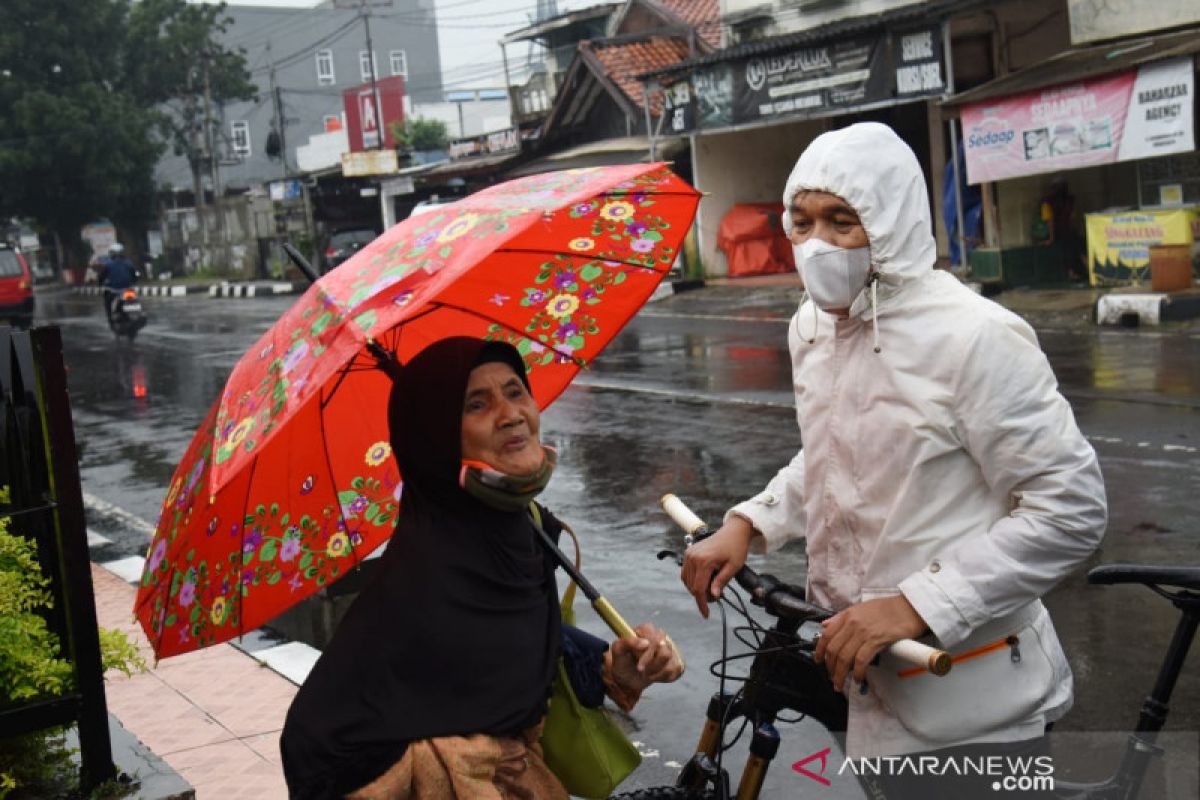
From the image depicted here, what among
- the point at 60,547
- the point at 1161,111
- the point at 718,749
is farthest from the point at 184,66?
the point at 718,749

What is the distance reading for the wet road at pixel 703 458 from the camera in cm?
527

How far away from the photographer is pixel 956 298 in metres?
2.46

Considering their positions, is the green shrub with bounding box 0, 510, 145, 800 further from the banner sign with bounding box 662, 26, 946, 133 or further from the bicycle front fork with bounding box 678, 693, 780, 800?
the banner sign with bounding box 662, 26, 946, 133

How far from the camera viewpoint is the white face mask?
8.14 ft

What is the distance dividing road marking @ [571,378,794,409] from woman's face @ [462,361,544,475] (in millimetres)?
9223

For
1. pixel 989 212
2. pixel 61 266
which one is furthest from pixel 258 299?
pixel 61 266

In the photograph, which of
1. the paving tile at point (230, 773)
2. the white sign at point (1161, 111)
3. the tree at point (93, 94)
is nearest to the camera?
the paving tile at point (230, 773)

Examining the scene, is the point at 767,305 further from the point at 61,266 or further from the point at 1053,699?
the point at 61,266

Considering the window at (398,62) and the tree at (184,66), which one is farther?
the window at (398,62)

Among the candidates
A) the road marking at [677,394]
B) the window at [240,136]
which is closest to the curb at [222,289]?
the window at [240,136]

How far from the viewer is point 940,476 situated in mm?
2438

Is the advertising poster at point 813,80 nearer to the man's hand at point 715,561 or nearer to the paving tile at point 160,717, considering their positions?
the paving tile at point 160,717

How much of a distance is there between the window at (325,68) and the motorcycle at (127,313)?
46.4 metres

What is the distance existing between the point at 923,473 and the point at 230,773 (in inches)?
129
